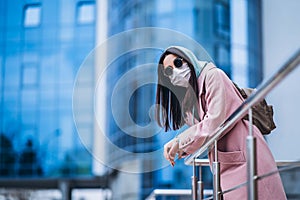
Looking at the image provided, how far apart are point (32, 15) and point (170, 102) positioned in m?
4.53

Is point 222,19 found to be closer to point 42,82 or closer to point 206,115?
point 42,82

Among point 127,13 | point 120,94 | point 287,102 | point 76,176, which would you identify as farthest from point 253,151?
point 76,176

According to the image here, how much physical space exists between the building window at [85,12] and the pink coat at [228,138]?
438 cm

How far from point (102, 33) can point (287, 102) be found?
2.85 metres

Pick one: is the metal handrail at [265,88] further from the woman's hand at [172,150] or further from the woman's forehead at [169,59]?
the woman's forehead at [169,59]

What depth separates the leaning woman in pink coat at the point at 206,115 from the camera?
137cm

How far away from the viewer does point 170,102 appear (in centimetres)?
166

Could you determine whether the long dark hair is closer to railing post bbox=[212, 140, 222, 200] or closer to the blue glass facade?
railing post bbox=[212, 140, 222, 200]

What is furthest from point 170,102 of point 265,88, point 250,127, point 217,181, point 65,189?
point 65,189

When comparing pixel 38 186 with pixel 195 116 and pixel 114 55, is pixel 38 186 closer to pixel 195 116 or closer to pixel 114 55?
pixel 114 55

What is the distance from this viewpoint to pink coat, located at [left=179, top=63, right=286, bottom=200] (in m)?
1.35

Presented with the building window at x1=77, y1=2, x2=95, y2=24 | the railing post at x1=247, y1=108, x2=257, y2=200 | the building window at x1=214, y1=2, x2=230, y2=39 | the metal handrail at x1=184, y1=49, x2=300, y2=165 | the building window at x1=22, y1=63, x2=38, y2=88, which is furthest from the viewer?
the building window at x1=22, y1=63, x2=38, y2=88

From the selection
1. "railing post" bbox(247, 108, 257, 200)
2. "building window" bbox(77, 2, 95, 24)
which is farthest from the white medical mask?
"building window" bbox(77, 2, 95, 24)

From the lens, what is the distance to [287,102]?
329 centimetres
